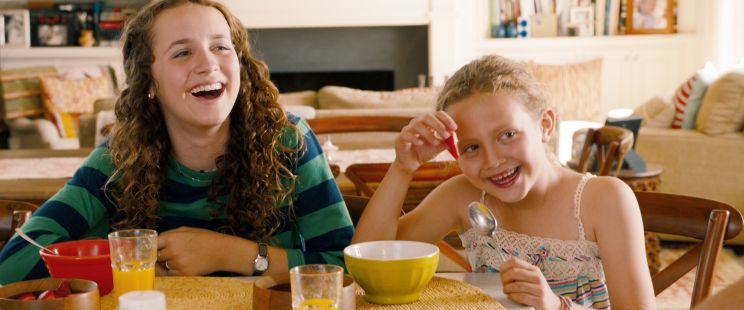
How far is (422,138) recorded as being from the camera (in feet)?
4.54

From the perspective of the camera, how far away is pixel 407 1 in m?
6.51

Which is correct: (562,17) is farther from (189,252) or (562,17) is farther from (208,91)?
(189,252)

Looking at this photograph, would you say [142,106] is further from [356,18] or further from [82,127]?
[356,18]

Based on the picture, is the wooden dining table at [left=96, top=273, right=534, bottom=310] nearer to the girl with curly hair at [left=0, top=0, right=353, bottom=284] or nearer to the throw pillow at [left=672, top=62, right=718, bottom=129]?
the girl with curly hair at [left=0, top=0, right=353, bottom=284]

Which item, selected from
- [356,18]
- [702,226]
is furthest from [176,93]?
[356,18]

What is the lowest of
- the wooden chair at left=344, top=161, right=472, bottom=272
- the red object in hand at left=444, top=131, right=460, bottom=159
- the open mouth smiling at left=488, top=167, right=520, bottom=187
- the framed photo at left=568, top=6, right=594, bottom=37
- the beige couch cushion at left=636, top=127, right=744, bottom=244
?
the beige couch cushion at left=636, top=127, right=744, bottom=244

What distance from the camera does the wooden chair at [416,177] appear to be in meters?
2.15

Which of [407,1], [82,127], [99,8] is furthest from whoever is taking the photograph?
[99,8]

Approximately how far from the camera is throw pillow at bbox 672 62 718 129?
4.40 meters

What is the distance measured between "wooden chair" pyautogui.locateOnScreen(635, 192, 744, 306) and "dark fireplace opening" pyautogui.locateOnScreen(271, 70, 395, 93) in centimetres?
539

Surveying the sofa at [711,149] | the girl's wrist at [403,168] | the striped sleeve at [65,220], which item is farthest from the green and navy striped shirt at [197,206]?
the sofa at [711,149]

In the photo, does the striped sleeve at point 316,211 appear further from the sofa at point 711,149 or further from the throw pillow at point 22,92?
the throw pillow at point 22,92

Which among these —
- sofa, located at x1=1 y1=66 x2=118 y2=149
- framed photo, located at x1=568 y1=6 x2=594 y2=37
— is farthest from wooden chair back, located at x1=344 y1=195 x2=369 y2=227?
framed photo, located at x1=568 y1=6 x2=594 y2=37

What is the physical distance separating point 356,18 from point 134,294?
5766 mm
